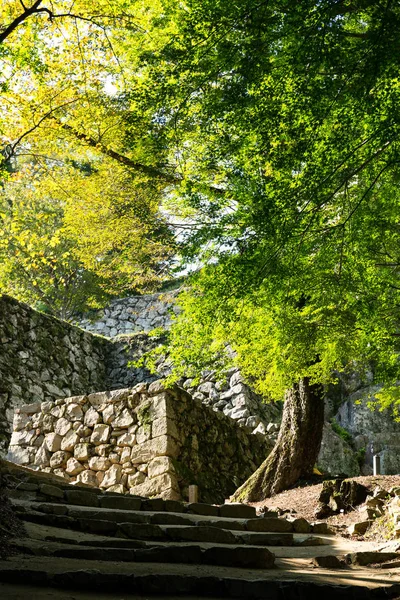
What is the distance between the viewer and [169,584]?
373cm

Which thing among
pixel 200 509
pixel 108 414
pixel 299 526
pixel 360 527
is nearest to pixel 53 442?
pixel 108 414

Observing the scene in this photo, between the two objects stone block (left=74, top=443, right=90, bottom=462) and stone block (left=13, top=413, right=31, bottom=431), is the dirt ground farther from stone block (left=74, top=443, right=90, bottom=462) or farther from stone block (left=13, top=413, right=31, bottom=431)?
stone block (left=13, top=413, right=31, bottom=431)

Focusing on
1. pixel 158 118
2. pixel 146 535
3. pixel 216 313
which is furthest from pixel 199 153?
pixel 146 535

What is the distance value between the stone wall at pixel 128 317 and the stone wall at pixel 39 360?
136 inches

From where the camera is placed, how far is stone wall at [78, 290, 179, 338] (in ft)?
71.9

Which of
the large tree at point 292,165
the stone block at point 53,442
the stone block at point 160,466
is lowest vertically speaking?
the stone block at point 160,466

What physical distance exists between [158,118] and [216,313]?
6.83 feet

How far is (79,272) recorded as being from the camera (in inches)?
880

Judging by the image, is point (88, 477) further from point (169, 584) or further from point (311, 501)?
point (169, 584)

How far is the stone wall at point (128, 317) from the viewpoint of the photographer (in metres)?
21.9

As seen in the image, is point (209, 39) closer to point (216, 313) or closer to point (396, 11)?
point (396, 11)

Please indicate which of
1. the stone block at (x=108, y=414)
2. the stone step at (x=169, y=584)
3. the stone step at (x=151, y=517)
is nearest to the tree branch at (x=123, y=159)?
the stone block at (x=108, y=414)

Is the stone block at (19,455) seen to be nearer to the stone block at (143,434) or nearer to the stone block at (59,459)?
the stone block at (59,459)

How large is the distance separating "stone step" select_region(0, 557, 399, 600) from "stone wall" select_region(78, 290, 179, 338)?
17493mm
